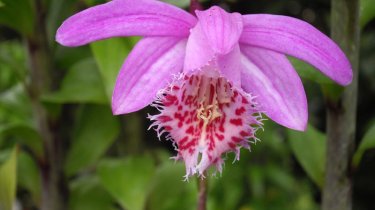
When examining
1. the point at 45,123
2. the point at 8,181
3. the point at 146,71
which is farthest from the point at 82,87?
the point at 146,71

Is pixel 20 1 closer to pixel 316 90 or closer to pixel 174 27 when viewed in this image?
pixel 174 27

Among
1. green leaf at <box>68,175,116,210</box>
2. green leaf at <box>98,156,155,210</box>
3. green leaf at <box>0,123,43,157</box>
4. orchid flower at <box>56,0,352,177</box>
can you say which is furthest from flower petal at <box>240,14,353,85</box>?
green leaf at <box>68,175,116,210</box>

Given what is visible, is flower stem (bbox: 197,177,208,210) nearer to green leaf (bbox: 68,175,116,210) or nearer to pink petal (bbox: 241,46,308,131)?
pink petal (bbox: 241,46,308,131)

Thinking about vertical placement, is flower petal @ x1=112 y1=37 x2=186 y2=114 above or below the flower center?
above

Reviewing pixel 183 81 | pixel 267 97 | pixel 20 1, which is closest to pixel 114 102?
pixel 183 81

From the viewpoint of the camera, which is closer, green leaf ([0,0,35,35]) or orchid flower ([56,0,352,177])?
orchid flower ([56,0,352,177])

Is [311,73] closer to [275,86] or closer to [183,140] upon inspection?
[275,86]

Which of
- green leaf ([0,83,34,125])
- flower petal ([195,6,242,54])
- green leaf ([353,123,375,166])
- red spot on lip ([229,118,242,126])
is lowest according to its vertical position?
A: green leaf ([353,123,375,166])
